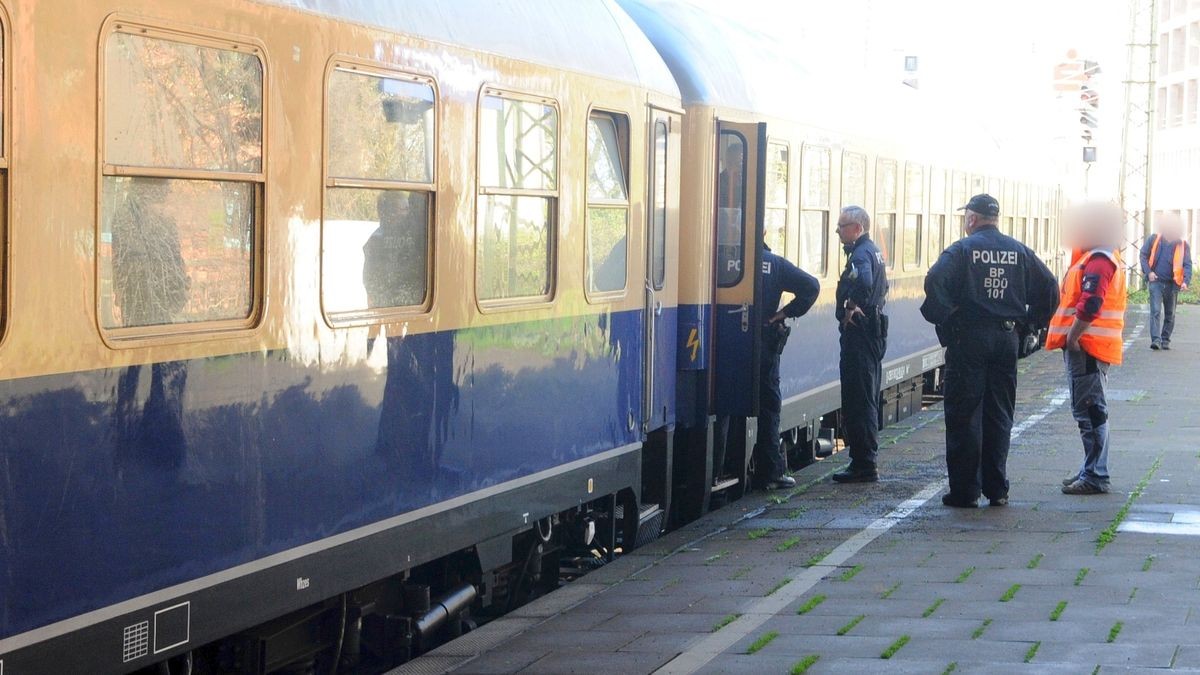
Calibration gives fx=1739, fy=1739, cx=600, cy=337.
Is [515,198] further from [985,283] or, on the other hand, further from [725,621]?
[985,283]

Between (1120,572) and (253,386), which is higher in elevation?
(253,386)

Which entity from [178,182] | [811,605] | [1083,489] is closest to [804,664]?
[811,605]

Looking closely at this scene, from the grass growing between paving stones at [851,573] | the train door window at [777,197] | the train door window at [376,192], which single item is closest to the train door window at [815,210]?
the train door window at [777,197]

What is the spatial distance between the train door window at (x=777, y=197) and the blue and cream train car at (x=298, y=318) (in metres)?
3.12

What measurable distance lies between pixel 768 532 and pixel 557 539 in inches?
49.0

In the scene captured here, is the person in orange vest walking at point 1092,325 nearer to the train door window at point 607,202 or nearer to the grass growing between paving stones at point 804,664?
the train door window at point 607,202

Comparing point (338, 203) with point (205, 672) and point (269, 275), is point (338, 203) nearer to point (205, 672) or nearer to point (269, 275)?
point (269, 275)

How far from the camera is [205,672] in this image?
5805 mm

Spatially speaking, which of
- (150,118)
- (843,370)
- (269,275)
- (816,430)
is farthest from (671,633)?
(816,430)

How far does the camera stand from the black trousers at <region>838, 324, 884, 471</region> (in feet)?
36.8

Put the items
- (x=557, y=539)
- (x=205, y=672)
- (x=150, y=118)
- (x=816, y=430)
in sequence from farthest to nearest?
(x=816, y=430) → (x=557, y=539) → (x=205, y=672) → (x=150, y=118)

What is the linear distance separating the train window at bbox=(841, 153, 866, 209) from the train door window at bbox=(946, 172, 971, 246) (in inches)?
175

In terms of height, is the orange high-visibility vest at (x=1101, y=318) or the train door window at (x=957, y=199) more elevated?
the train door window at (x=957, y=199)

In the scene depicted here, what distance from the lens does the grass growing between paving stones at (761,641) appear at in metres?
6.42
